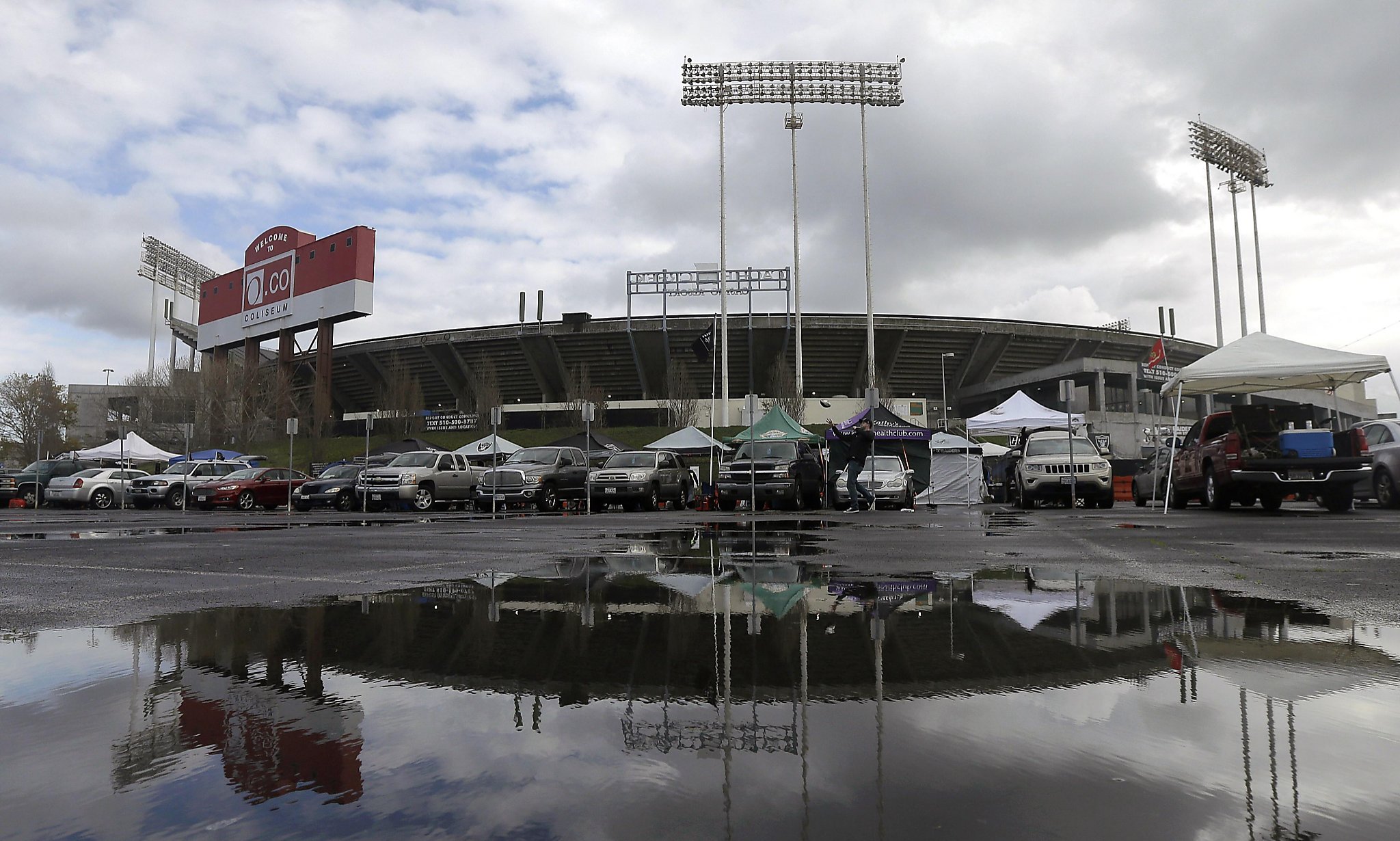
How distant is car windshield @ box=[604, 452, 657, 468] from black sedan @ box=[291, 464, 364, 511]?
807cm

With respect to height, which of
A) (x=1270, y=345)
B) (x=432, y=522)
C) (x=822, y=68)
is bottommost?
(x=432, y=522)

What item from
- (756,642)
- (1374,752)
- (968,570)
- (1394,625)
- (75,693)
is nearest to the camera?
(1374,752)

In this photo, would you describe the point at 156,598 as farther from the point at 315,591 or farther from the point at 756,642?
the point at 756,642

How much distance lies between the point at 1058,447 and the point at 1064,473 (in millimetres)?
976

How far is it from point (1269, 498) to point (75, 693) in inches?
738

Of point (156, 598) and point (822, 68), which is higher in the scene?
point (822, 68)

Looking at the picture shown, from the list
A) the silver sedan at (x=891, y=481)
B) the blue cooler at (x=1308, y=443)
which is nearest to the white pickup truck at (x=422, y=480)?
the silver sedan at (x=891, y=481)

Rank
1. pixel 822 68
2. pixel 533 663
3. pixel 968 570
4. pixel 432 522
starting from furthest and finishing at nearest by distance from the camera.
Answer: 1. pixel 822 68
2. pixel 432 522
3. pixel 968 570
4. pixel 533 663

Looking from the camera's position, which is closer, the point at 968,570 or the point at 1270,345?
the point at 968,570

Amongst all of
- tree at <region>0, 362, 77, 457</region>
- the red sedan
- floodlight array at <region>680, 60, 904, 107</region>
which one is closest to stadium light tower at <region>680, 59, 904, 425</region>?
floodlight array at <region>680, 60, 904, 107</region>

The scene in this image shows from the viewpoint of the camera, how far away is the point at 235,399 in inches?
2121

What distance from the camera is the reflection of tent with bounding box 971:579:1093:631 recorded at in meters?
4.05

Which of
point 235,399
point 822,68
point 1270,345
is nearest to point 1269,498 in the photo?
point 1270,345

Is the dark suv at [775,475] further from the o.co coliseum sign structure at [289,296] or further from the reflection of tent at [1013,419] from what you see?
the o.co coliseum sign structure at [289,296]
